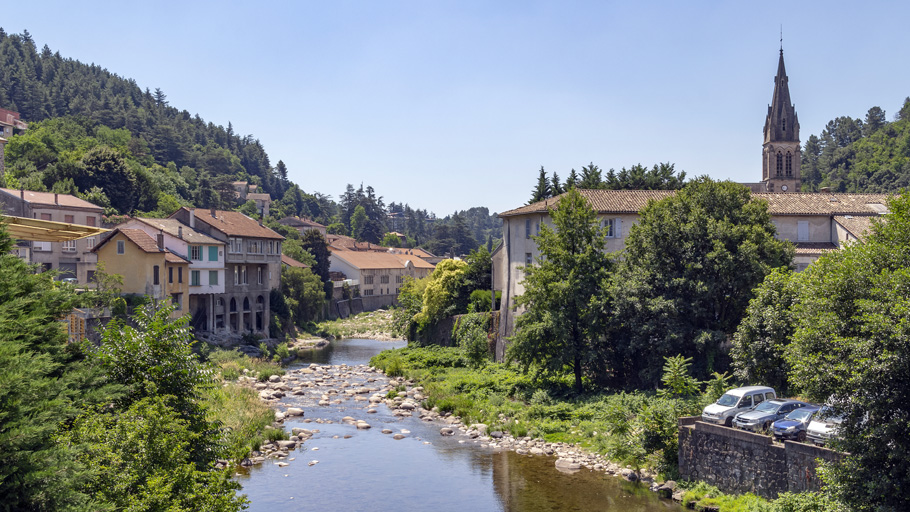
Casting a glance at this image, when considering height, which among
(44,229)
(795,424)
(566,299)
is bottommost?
(795,424)

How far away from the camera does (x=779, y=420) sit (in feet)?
76.8

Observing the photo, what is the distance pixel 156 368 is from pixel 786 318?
70.4 ft

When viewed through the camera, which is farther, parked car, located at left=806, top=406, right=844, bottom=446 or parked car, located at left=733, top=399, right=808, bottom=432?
parked car, located at left=733, top=399, right=808, bottom=432

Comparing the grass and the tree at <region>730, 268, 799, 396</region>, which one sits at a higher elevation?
the tree at <region>730, 268, 799, 396</region>

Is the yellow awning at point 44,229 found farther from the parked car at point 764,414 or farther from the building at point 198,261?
the building at point 198,261

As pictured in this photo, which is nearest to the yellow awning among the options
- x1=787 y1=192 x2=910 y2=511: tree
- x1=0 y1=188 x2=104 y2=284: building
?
x1=787 y1=192 x2=910 y2=511: tree

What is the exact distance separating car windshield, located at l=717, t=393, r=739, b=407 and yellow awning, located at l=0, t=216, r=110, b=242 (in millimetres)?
20056

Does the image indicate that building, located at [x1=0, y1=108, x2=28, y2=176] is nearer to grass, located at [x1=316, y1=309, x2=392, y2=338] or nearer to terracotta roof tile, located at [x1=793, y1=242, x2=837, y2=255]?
grass, located at [x1=316, y1=309, x2=392, y2=338]

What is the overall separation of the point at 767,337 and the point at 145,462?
73.0ft

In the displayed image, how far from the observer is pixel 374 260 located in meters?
114

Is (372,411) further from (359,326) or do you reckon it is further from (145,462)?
(359,326)

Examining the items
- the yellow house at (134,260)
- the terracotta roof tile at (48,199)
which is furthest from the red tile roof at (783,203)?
the terracotta roof tile at (48,199)

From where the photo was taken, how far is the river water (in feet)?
80.6

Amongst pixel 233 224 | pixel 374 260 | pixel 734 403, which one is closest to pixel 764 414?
pixel 734 403
